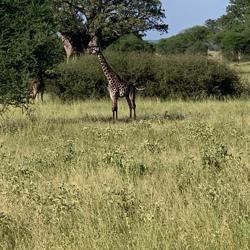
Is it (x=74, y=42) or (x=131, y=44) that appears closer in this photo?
(x=74, y=42)

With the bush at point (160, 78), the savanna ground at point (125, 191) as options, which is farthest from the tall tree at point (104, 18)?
the savanna ground at point (125, 191)

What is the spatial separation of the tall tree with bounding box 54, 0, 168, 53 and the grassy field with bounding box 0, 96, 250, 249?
29.2m

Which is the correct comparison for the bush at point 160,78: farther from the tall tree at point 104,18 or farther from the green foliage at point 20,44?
Result: the tall tree at point 104,18

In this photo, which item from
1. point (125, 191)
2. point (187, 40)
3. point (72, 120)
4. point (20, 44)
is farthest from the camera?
point (187, 40)

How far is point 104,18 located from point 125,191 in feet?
122

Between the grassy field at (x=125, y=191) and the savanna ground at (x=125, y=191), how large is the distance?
0.04 feet

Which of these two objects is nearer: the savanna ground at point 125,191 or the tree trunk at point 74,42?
the savanna ground at point 125,191

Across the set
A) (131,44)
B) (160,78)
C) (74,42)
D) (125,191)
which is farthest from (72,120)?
(131,44)

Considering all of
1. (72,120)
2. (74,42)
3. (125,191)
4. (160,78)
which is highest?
(74,42)

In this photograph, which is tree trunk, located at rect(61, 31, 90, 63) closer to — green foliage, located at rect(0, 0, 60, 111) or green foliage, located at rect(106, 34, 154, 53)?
green foliage, located at rect(106, 34, 154, 53)

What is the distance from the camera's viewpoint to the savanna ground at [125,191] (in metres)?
5.00

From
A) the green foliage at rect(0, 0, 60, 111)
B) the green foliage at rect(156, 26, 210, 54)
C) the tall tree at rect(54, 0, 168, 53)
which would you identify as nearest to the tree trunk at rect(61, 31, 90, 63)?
the tall tree at rect(54, 0, 168, 53)

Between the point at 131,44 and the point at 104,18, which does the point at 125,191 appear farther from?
the point at 131,44

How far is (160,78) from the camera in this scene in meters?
24.2
